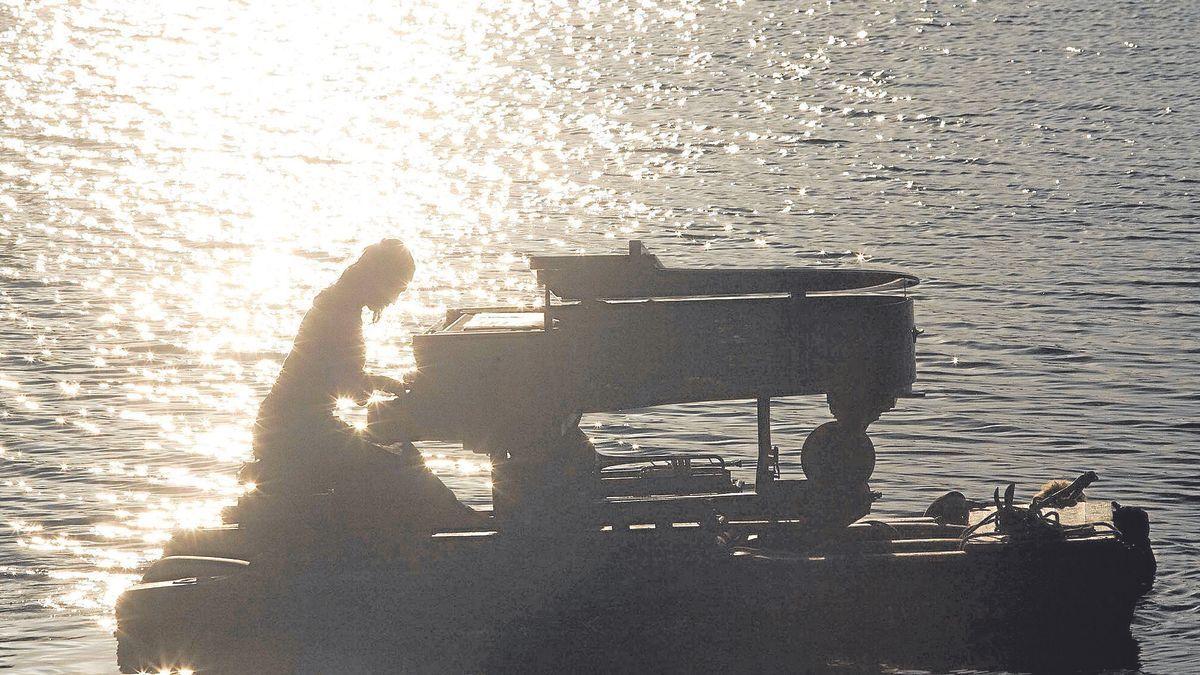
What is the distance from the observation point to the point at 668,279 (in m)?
11.2

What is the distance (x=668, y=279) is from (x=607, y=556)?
5.76 feet

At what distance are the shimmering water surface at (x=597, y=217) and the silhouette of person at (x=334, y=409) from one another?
223cm

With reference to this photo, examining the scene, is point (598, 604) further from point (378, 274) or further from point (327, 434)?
point (378, 274)

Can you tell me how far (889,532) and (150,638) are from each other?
4.56 meters

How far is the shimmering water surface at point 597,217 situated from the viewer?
15695mm

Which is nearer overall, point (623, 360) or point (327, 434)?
point (327, 434)

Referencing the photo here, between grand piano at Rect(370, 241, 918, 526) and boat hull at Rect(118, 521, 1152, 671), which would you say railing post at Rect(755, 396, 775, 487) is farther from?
grand piano at Rect(370, 241, 918, 526)

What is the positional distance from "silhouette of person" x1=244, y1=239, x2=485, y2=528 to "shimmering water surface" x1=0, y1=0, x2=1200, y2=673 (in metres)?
2.23

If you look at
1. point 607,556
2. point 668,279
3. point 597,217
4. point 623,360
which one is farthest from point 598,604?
point 597,217

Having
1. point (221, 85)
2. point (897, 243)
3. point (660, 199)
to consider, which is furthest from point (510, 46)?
point (897, 243)

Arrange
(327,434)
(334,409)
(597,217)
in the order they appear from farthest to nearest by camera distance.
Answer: (597,217)
(334,409)
(327,434)

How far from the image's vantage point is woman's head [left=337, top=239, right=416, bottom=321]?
33.6 feet

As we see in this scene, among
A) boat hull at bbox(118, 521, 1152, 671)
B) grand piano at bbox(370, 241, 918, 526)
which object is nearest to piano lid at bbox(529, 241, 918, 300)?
grand piano at bbox(370, 241, 918, 526)

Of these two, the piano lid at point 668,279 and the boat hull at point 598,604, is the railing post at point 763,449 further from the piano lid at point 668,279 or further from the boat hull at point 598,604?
the piano lid at point 668,279
